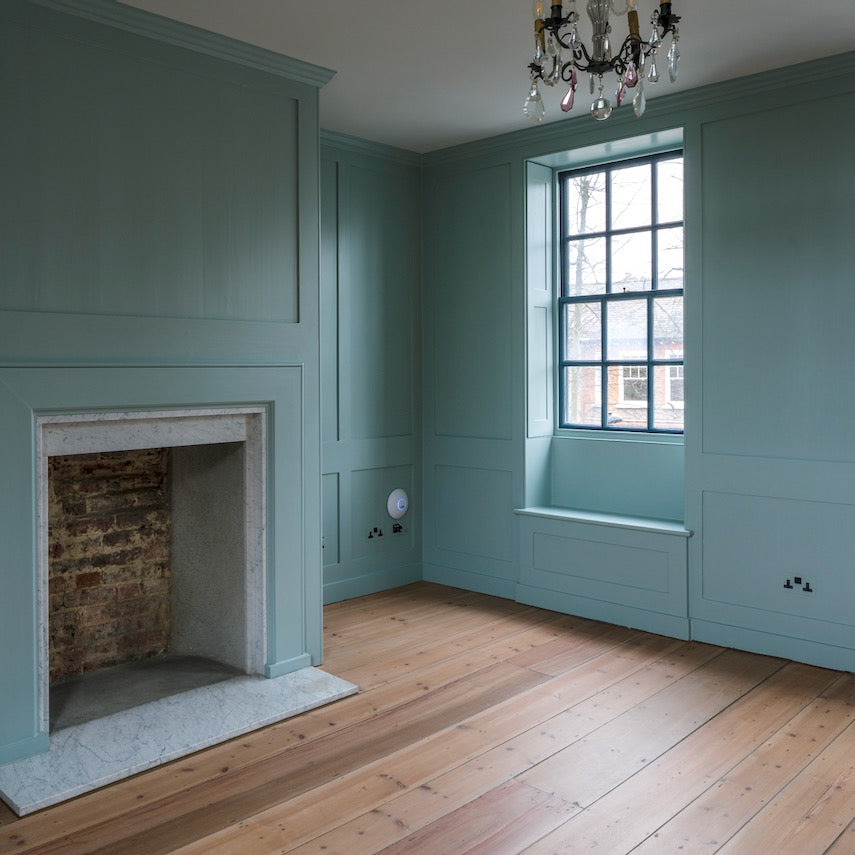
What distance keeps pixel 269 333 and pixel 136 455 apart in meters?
0.89

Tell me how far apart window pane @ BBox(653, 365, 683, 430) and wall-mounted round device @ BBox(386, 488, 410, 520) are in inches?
66.8

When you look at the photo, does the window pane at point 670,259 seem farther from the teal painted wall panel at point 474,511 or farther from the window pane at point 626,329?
the teal painted wall panel at point 474,511

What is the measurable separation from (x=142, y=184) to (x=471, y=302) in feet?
8.10

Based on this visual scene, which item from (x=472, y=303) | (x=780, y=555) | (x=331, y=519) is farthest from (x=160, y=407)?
(x=780, y=555)

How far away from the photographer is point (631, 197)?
5.01m

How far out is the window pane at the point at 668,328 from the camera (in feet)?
15.8

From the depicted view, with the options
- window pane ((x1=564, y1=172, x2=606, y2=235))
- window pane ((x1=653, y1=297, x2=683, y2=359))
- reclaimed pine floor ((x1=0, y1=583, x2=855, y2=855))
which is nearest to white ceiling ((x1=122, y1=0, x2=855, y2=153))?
window pane ((x1=564, y1=172, x2=606, y2=235))

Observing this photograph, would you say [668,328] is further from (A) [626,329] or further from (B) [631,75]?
(B) [631,75]

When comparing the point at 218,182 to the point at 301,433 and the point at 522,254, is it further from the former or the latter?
the point at 522,254

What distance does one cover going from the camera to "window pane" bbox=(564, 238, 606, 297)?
5172 millimetres

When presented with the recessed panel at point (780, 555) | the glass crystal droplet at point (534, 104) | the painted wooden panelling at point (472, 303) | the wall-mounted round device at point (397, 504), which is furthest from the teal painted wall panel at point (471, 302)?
the glass crystal droplet at point (534, 104)

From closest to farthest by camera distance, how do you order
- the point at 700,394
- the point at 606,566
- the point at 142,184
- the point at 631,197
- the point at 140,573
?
the point at 142,184 → the point at 140,573 → the point at 700,394 → the point at 606,566 → the point at 631,197

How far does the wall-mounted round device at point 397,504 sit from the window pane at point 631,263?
1.87m

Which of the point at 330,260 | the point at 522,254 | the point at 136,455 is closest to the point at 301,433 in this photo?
the point at 136,455
